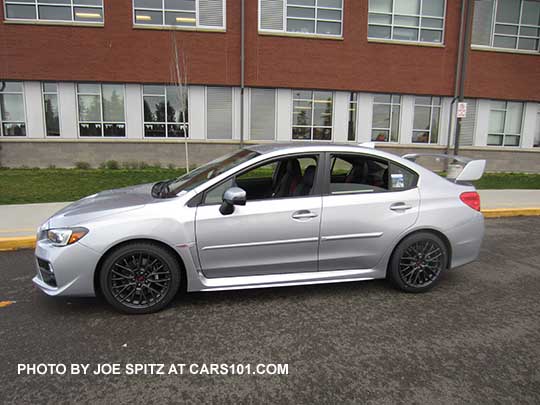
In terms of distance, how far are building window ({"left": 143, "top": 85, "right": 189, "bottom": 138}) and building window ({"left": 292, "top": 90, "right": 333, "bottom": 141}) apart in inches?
172

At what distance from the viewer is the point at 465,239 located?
164 inches

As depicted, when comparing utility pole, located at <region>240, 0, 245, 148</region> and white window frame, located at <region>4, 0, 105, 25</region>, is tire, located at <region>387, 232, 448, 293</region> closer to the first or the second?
utility pole, located at <region>240, 0, 245, 148</region>

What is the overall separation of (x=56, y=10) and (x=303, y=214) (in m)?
14.4

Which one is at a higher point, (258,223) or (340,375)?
(258,223)

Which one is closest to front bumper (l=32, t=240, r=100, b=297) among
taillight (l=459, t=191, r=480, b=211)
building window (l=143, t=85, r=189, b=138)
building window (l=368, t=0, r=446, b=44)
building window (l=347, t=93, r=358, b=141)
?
taillight (l=459, t=191, r=480, b=211)

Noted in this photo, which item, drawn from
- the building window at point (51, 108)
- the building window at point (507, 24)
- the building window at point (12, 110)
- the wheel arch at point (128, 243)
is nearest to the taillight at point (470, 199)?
the wheel arch at point (128, 243)

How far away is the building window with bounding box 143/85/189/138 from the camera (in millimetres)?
14258

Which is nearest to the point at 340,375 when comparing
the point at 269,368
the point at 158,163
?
the point at 269,368

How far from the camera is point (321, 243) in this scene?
12.3 feet

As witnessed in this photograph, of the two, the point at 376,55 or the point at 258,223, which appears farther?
the point at 376,55

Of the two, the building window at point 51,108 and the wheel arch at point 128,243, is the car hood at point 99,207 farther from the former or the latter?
the building window at point 51,108

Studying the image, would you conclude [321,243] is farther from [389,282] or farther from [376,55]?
[376,55]

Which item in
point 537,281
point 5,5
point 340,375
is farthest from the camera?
point 5,5

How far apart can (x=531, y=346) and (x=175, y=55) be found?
13.5 meters
